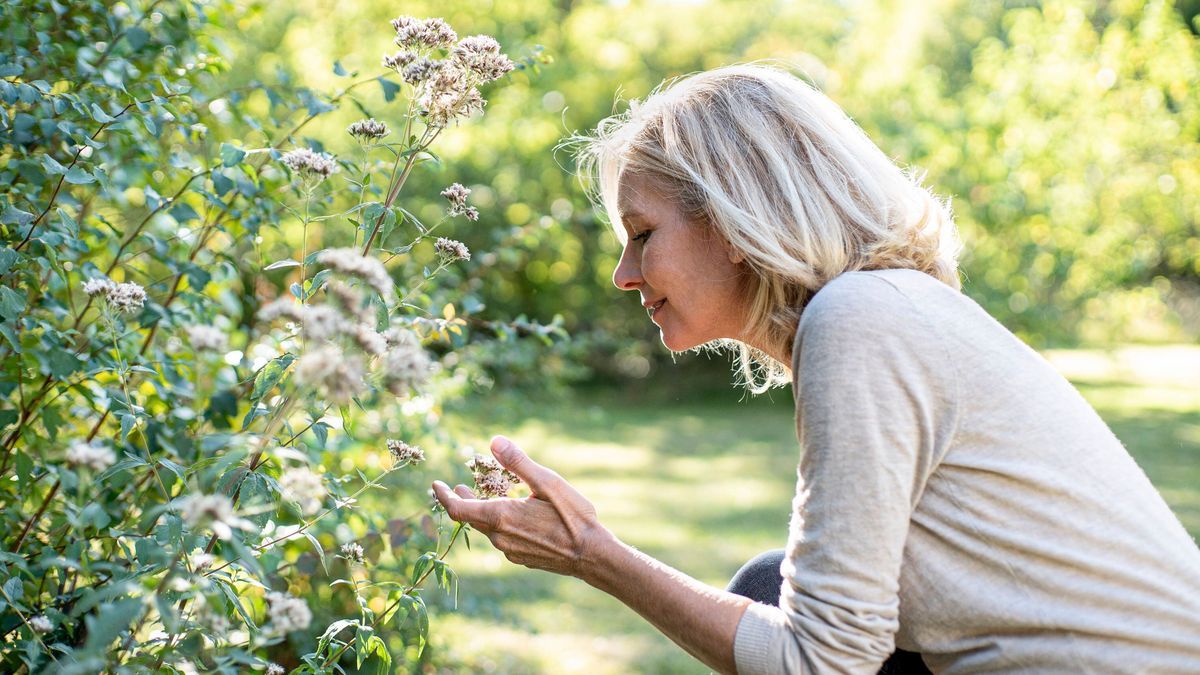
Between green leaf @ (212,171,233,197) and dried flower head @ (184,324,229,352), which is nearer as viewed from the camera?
dried flower head @ (184,324,229,352)

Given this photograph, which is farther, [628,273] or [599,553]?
Answer: [628,273]

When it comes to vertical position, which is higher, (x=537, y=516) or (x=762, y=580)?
(x=537, y=516)

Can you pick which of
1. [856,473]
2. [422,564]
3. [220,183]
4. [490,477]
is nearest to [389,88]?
[220,183]

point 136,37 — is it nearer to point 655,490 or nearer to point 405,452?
point 405,452

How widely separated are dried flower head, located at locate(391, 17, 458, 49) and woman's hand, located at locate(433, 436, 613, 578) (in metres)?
0.59

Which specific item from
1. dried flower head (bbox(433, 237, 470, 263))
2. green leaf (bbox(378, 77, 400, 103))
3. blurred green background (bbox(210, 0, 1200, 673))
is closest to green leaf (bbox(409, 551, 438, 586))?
dried flower head (bbox(433, 237, 470, 263))

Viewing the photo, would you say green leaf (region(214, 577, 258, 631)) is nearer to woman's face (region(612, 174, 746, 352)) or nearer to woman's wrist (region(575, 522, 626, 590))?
woman's wrist (region(575, 522, 626, 590))

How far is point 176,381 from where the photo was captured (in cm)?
201

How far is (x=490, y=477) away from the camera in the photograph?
173 cm

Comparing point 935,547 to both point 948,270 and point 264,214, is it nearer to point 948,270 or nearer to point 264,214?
point 948,270

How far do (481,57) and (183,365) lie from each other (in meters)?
0.78

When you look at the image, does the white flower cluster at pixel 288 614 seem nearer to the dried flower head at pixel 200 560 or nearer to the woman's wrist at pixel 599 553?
the dried flower head at pixel 200 560

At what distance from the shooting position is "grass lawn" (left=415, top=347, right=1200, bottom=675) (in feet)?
12.3

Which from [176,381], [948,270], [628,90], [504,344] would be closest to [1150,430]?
[628,90]
